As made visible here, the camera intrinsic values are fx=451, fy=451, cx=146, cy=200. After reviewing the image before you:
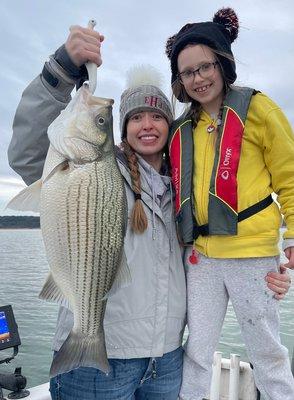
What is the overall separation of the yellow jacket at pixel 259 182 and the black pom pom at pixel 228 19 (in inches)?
23.1

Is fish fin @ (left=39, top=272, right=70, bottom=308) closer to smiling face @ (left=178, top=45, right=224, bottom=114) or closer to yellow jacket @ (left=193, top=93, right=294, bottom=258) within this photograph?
yellow jacket @ (left=193, top=93, right=294, bottom=258)

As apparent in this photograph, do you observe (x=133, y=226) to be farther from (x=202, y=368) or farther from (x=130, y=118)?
(x=202, y=368)

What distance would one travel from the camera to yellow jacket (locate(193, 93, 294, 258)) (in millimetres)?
2787

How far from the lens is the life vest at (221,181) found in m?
2.81

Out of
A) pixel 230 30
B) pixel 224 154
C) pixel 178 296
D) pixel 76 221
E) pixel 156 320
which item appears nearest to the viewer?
pixel 76 221

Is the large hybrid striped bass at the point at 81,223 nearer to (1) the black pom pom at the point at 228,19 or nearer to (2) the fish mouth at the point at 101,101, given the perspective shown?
(2) the fish mouth at the point at 101,101

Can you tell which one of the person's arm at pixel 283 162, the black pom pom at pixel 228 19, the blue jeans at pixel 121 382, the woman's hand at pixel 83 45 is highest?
the black pom pom at pixel 228 19

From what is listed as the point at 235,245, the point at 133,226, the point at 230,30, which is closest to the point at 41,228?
Answer: the point at 133,226

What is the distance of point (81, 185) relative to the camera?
2.20 meters

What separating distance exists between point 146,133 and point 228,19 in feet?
3.55

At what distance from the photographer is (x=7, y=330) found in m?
3.58

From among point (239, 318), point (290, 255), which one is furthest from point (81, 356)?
point (290, 255)

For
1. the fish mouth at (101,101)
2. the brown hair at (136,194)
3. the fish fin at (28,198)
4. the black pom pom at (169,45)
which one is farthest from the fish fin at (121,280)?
the black pom pom at (169,45)

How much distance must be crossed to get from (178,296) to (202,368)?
1.68 ft
